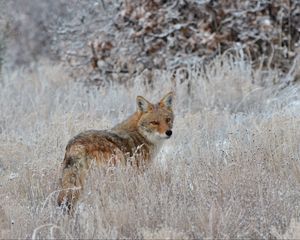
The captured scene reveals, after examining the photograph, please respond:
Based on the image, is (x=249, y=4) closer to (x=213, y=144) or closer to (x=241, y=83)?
(x=241, y=83)

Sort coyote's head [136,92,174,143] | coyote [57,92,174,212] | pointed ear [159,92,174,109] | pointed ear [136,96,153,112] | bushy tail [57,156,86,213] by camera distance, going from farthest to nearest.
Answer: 1. pointed ear [159,92,174,109]
2. pointed ear [136,96,153,112]
3. coyote's head [136,92,174,143]
4. coyote [57,92,174,212]
5. bushy tail [57,156,86,213]

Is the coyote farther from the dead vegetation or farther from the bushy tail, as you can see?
the dead vegetation

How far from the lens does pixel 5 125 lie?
32.0 feet

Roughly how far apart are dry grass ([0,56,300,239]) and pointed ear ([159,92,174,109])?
20.4 inches

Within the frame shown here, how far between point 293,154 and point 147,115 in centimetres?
155

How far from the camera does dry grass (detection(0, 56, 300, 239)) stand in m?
5.43

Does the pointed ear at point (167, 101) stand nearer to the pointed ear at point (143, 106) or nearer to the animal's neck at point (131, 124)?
the pointed ear at point (143, 106)

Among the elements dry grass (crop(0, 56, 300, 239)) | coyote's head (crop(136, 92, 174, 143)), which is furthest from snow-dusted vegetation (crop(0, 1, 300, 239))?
coyote's head (crop(136, 92, 174, 143))

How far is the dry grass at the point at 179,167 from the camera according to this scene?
5.43 metres

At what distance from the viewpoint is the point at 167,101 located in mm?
7711

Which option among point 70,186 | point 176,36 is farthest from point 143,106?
point 176,36

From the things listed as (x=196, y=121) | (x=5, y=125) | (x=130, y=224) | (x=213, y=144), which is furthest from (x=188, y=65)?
(x=130, y=224)

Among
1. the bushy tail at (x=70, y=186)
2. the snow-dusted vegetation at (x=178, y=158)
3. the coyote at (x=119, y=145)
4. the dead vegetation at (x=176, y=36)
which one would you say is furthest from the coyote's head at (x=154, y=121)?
the dead vegetation at (x=176, y=36)

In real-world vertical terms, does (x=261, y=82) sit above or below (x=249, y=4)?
below
